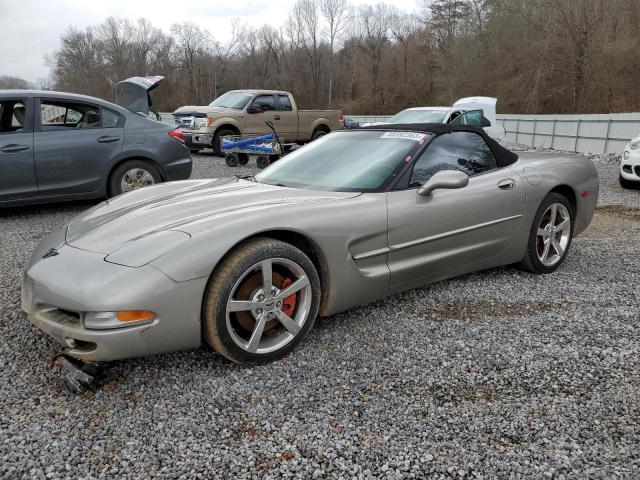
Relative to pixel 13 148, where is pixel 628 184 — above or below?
Result: below

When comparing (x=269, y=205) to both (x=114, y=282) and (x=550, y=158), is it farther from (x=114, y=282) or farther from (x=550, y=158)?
(x=550, y=158)

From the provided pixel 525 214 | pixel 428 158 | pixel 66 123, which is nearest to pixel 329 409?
pixel 428 158

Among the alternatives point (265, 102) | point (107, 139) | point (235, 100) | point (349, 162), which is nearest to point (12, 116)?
point (107, 139)

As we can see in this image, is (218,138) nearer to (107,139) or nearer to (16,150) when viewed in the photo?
(107,139)

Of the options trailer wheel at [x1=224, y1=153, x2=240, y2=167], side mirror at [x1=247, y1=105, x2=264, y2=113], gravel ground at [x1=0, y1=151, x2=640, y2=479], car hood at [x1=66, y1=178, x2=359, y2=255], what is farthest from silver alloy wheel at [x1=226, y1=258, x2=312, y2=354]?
side mirror at [x1=247, y1=105, x2=264, y2=113]

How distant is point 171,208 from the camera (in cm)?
296

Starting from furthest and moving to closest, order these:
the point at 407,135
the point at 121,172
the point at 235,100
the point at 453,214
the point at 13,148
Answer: the point at 235,100 < the point at 121,172 < the point at 13,148 < the point at 407,135 < the point at 453,214

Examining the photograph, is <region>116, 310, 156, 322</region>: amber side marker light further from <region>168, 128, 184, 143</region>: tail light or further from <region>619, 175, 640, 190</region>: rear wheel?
<region>619, 175, 640, 190</region>: rear wheel

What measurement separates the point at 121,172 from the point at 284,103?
822 cm

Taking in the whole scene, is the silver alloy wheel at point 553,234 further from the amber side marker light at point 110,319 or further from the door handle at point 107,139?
the door handle at point 107,139

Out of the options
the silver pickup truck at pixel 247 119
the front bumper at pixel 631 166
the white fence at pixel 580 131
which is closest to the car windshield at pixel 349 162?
the front bumper at pixel 631 166

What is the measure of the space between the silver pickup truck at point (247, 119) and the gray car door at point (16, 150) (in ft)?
22.1

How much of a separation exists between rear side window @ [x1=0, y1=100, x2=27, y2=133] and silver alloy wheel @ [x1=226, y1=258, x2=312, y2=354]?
4.71 m

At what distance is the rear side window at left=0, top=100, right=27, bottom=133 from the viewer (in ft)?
19.2
